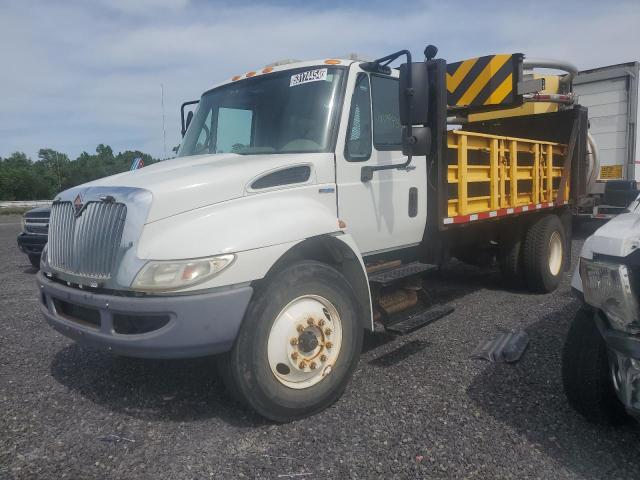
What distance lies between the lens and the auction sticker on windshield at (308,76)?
3.84 metres

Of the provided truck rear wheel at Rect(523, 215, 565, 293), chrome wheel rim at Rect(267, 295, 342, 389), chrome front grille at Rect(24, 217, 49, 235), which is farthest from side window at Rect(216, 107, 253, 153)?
chrome front grille at Rect(24, 217, 49, 235)

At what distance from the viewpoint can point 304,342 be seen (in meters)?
3.22

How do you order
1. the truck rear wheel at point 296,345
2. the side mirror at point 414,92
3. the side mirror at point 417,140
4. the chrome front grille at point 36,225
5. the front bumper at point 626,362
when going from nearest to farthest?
the front bumper at point 626,362 → the truck rear wheel at point 296,345 → the side mirror at point 414,92 → the side mirror at point 417,140 → the chrome front grille at point 36,225

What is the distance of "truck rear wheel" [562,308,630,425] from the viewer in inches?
111

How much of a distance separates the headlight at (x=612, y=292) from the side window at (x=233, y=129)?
2559 millimetres

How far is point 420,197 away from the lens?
14.8 ft

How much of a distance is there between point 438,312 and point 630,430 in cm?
157

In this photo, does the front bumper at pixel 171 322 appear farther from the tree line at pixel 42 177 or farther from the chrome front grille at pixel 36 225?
the tree line at pixel 42 177

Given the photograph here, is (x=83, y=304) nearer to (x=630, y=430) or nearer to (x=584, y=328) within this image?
(x=584, y=328)

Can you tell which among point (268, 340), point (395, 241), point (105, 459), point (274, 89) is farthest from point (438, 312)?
point (105, 459)

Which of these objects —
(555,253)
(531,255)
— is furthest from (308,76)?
(555,253)

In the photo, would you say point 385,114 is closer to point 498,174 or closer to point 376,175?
point 376,175

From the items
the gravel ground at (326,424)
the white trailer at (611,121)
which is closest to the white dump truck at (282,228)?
the gravel ground at (326,424)

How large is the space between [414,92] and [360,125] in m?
0.54
